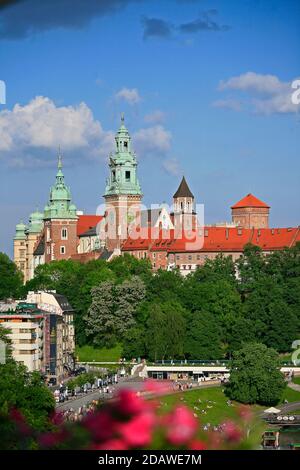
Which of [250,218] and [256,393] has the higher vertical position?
[250,218]

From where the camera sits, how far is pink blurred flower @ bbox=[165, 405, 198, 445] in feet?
19.5

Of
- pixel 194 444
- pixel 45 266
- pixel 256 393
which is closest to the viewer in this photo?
pixel 194 444

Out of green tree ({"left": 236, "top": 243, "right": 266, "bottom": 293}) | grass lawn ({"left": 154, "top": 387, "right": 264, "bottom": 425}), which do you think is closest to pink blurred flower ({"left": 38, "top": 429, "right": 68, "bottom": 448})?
grass lawn ({"left": 154, "top": 387, "right": 264, "bottom": 425})

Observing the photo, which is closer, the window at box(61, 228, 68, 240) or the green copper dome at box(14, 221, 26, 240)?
the window at box(61, 228, 68, 240)

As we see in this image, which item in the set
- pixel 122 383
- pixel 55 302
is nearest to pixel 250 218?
pixel 55 302

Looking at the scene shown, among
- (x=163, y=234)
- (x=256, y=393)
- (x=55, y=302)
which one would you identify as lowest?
(x=256, y=393)

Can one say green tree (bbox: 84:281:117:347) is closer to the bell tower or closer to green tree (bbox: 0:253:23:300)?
green tree (bbox: 0:253:23:300)

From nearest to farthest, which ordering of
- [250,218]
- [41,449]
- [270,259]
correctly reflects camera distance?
[41,449] < [270,259] < [250,218]

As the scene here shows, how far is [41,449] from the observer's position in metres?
6.83

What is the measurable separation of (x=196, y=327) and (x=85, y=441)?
195 ft

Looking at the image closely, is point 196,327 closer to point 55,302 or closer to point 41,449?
point 55,302

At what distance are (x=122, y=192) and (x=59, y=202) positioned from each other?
21.2ft

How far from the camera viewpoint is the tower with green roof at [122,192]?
332 feet
